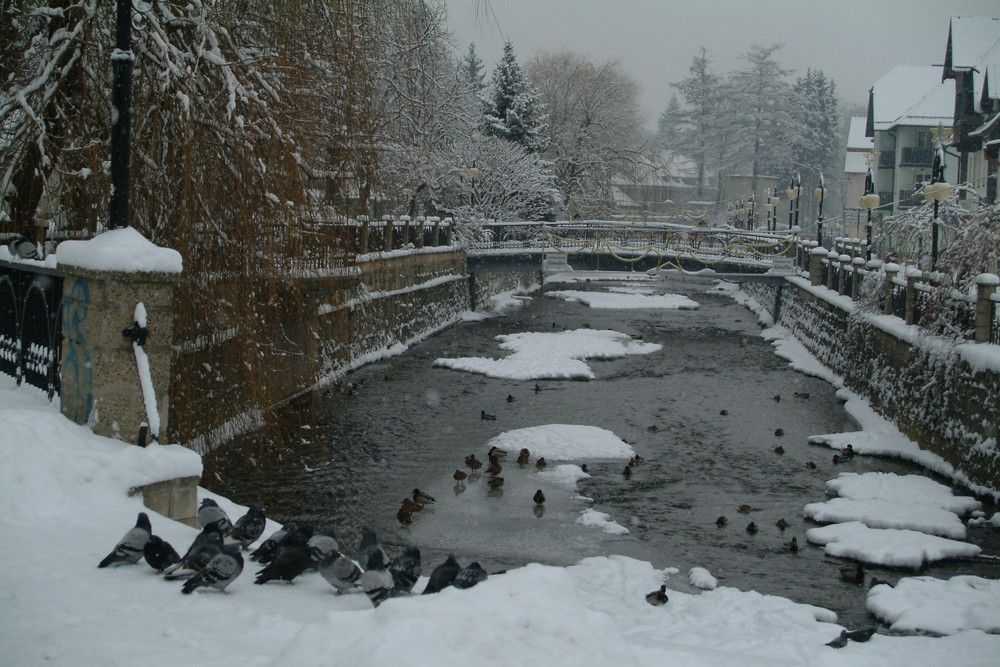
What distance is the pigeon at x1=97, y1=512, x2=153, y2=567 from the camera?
20.0ft

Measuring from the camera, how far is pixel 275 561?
6.63 m

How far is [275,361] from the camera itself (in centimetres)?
1814

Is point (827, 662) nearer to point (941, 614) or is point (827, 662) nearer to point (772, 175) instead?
point (941, 614)

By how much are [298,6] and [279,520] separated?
21.6 ft

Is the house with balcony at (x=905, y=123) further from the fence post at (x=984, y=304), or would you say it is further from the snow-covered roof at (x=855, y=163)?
the fence post at (x=984, y=304)

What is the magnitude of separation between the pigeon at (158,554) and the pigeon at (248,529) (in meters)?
1.31

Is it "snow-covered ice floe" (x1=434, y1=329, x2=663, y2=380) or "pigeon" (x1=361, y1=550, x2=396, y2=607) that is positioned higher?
"pigeon" (x1=361, y1=550, x2=396, y2=607)

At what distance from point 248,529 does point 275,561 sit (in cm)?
130

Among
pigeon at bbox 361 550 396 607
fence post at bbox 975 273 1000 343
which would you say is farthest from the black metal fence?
fence post at bbox 975 273 1000 343

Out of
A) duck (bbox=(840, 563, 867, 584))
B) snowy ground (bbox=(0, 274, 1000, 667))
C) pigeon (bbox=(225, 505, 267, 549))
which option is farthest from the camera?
duck (bbox=(840, 563, 867, 584))

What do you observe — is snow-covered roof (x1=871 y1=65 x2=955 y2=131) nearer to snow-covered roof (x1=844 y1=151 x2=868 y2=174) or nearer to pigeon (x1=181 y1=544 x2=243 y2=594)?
snow-covered roof (x1=844 y1=151 x2=868 y2=174)

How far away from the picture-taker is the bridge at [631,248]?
124 feet

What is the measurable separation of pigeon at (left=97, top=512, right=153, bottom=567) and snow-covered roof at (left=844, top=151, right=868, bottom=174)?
7631 cm

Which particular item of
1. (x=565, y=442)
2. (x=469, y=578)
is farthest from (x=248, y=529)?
(x=565, y=442)
